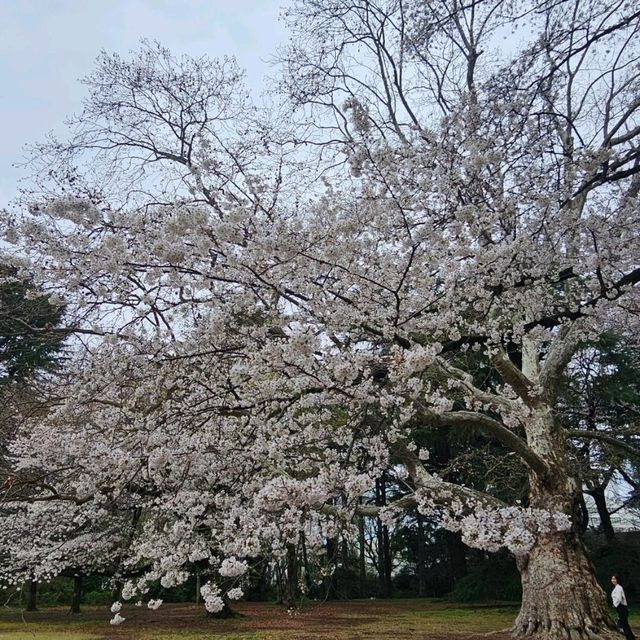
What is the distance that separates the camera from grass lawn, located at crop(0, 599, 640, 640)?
31.6ft

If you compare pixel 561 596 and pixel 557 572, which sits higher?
pixel 557 572

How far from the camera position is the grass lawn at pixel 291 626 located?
964 centimetres

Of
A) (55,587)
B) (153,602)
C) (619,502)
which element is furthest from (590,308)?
(55,587)

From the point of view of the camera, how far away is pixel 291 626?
38.8 ft

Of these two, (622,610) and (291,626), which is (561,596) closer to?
(622,610)

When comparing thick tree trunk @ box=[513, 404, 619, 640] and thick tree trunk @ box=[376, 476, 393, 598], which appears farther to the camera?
thick tree trunk @ box=[376, 476, 393, 598]

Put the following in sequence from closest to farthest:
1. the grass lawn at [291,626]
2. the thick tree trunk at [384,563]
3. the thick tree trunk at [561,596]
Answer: the thick tree trunk at [561,596]
the grass lawn at [291,626]
the thick tree trunk at [384,563]

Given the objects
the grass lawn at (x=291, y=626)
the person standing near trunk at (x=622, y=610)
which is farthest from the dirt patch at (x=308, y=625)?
the person standing near trunk at (x=622, y=610)

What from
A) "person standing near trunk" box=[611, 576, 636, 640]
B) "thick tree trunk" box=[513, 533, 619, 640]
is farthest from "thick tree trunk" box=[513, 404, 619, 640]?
"person standing near trunk" box=[611, 576, 636, 640]

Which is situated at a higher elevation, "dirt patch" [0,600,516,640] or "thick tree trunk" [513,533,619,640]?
"thick tree trunk" [513,533,619,640]

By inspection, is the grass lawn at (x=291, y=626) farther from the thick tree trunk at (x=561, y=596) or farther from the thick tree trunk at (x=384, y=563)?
the thick tree trunk at (x=384, y=563)

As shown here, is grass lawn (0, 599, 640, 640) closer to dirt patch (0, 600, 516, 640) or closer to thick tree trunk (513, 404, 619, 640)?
dirt patch (0, 600, 516, 640)

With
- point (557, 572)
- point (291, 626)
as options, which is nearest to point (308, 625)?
point (291, 626)

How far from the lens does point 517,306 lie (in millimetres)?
5816
